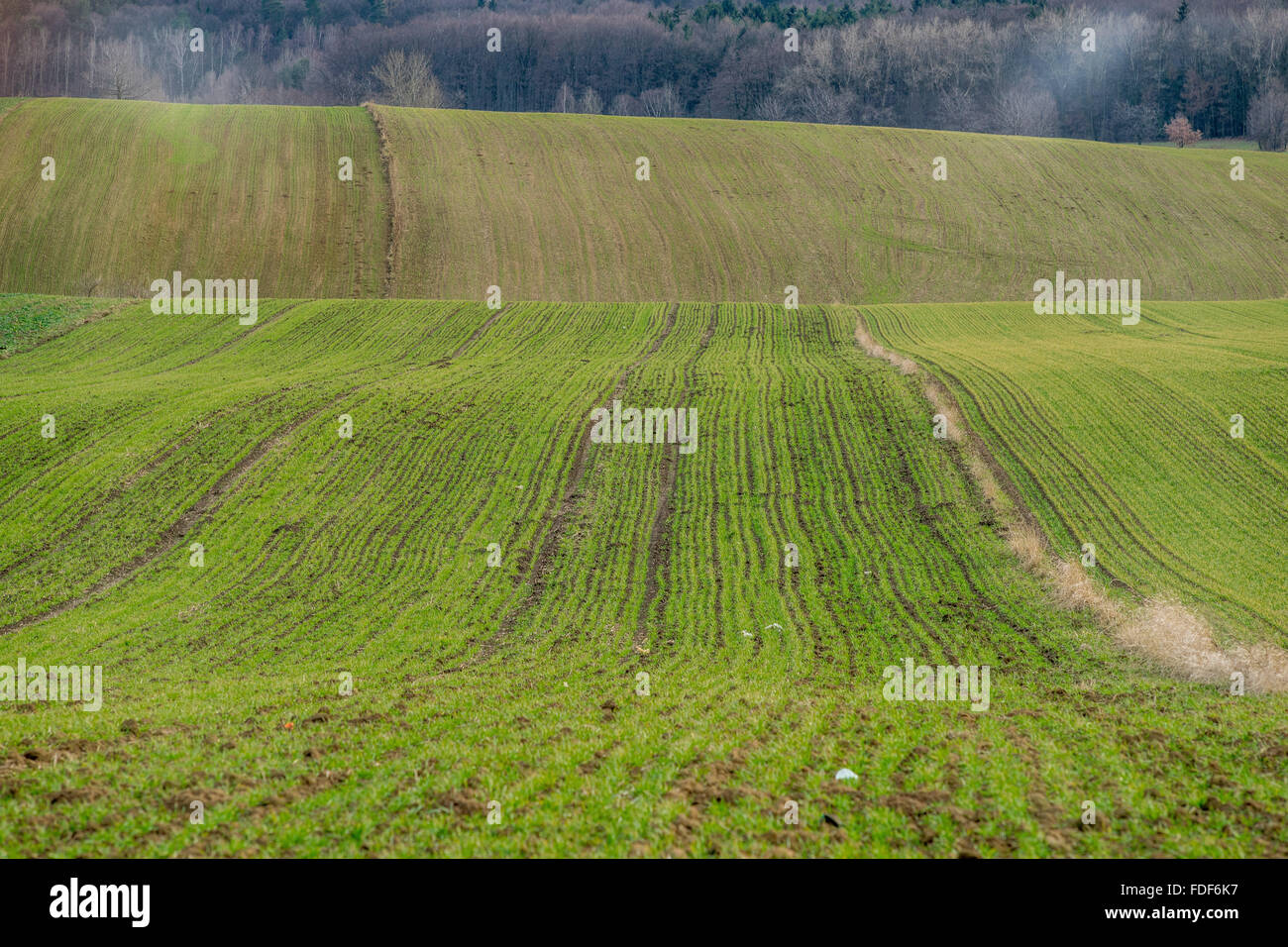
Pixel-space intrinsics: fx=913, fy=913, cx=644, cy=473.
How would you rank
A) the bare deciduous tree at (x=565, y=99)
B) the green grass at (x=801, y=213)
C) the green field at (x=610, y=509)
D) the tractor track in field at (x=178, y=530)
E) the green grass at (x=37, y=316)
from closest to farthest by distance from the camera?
the green field at (x=610, y=509) → the tractor track in field at (x=178, y=530) → the green grass at (x=37, y=316) → the green grass at (x=801, y=213) → the bare deciduous tree at (x=565, y=99)

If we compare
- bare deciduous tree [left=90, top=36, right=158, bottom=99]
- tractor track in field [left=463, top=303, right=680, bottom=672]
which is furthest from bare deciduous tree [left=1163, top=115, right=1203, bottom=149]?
bare deciduous tree [left=90, top=36, right=158, bottom=99]

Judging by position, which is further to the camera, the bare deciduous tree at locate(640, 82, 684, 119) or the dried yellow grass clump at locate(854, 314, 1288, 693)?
the bare deciduous tree at locate(640, 82, 684, 119)

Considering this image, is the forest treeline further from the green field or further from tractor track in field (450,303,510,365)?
tractor track in field (450,303,510,365)

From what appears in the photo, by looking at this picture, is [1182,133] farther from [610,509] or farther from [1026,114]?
[610,509]

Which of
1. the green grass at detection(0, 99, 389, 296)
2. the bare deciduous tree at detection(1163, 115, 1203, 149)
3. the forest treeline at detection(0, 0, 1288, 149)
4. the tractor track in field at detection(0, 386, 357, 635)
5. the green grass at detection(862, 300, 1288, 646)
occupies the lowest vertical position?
the tractor track in field at detection(0, 386, 357, 635)

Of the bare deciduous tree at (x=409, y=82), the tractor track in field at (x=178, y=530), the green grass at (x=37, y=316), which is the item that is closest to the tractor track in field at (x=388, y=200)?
the green grass at (x=37, y=316)

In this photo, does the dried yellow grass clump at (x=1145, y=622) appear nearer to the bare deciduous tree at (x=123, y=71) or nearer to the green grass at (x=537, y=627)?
the green grass at (x=537, y=627)
